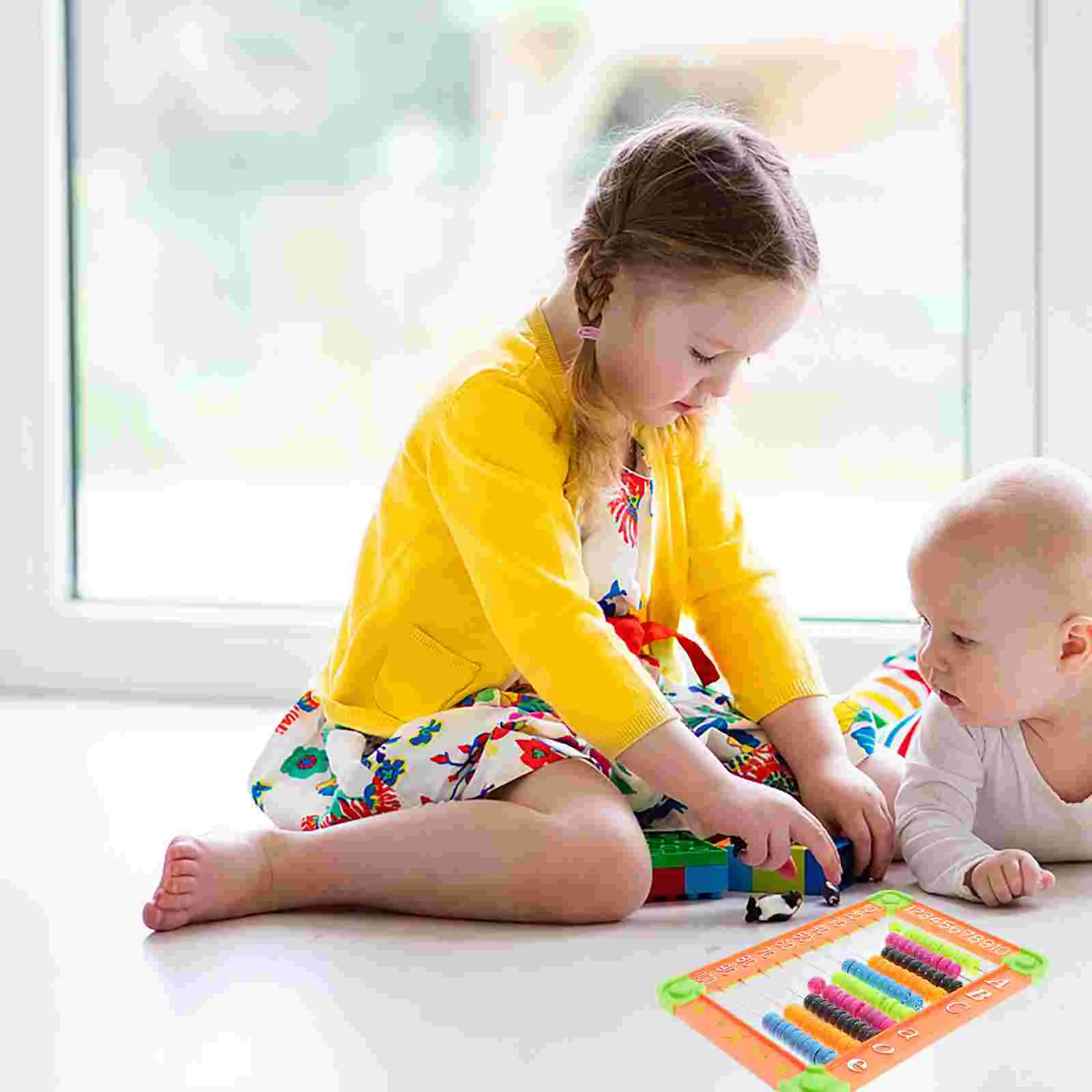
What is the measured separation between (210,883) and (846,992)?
0.39m

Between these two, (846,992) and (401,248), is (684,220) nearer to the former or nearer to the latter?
(846,992)

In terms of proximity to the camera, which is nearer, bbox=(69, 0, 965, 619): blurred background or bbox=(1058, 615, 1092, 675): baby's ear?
bbox=(1058, 615, 1092, 675): baby's ear

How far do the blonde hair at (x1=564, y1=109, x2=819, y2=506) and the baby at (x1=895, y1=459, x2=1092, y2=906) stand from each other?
204mm

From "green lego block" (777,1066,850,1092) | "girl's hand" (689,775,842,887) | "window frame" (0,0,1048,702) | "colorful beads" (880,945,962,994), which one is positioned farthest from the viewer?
"window frame" (0,0,1048,702)

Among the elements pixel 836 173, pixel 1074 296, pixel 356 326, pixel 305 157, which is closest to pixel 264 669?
pixel 356 326

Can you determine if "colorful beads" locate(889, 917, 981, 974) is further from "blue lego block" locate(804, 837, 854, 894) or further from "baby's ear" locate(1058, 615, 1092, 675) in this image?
"baby's ear" locate(1058, 615, 1092, 675)

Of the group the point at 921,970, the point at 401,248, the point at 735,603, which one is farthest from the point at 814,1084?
the point at 401,248

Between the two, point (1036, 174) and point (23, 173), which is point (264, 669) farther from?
point (1036, 174)

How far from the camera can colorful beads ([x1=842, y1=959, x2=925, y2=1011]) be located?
777 millimetres

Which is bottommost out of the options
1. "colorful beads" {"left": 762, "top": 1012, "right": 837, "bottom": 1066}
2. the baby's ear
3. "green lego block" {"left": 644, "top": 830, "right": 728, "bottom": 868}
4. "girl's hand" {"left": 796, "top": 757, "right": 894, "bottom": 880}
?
"colorful beads" {"left": 762, "top": 1012, "right": 837, "bottom": 1066}

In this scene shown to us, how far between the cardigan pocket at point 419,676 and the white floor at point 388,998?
0.16 meters

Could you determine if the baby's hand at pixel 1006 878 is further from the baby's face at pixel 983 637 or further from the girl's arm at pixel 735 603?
the girl's arm at pixel 735 603

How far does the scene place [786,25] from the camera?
4.58 feet

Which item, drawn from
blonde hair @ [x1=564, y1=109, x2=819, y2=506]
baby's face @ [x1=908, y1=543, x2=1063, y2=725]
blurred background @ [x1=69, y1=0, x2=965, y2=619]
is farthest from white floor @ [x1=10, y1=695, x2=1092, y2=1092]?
blurred background @ [x1=69, y1=0, x2=965, y2=619]
